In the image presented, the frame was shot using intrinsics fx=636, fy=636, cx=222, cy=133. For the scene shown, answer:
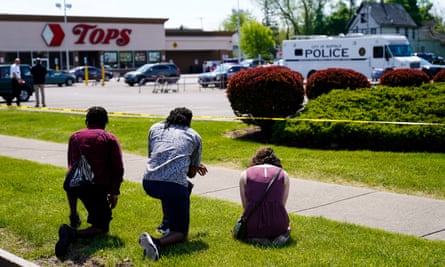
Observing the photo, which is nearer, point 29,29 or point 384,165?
point 384,165

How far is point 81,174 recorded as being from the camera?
6.39 m

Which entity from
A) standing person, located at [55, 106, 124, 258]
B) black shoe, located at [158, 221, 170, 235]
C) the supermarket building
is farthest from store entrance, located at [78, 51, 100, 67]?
black shoe, located at [158, 221, 170, 235]

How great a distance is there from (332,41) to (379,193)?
28154 mm

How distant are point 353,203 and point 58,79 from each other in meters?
43.4

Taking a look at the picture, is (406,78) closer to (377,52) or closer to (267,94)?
(267,94)

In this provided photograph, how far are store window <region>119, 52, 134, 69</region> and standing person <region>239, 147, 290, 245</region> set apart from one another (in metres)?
68.2

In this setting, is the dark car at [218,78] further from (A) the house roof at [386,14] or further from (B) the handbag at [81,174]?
(A) the house roof at [386,14]

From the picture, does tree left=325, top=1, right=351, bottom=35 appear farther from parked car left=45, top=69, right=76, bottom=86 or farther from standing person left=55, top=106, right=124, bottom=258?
standing person left=55, top=106, right=124, bottom=258

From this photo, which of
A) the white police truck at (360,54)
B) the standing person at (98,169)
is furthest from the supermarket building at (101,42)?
the standing person at (98,169)

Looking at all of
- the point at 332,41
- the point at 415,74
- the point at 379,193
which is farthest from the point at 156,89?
the point at 379,193

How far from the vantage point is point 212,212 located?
7484 mm

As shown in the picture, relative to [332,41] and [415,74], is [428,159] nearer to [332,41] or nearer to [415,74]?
[415,74]

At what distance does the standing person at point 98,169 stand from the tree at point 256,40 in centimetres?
8771

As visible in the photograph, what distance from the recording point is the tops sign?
65.6 metres
